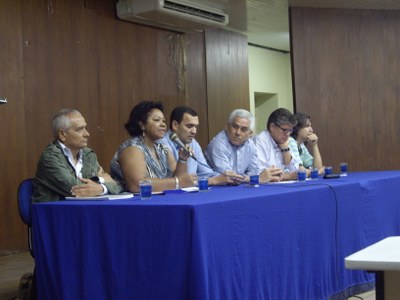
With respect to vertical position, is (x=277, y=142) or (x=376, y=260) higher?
(x=277, y=142)

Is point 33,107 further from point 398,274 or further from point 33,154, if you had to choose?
point 398,274

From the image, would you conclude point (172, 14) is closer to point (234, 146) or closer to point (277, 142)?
point (277, 142)

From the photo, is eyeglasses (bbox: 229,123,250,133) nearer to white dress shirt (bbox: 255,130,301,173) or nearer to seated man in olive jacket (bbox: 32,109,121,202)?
white dress shirt (bbox: 255,130,301,173)

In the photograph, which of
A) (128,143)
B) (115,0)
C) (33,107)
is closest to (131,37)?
(115,0)

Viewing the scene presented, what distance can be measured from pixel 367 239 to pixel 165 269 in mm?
1602

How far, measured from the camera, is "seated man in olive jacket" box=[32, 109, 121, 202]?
283 cm

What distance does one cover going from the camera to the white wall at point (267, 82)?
934 cm

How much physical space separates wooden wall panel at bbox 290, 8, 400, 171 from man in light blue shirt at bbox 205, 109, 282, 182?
2.82 metres

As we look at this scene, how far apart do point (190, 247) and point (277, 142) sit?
2247 millimetres

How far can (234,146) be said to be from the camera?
395 centimetres

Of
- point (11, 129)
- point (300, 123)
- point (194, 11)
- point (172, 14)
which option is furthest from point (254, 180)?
point (194, 11)

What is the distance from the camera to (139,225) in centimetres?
222

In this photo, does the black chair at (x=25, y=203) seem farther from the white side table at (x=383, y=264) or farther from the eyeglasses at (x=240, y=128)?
the white side table at (x=383, y=264)

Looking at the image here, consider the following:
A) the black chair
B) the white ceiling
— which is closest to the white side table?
the black chair
